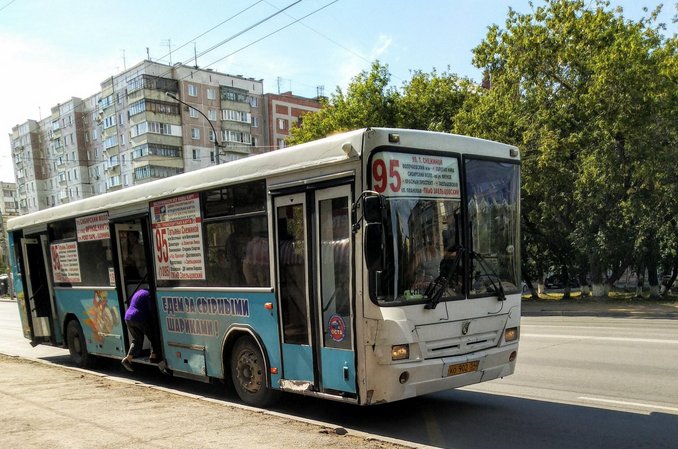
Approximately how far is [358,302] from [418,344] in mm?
692

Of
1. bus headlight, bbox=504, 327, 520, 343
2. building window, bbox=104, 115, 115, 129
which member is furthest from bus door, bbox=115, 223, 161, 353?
building window, bbox=104, 115, 115, 129

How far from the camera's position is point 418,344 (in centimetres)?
555

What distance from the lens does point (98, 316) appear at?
10.1 m

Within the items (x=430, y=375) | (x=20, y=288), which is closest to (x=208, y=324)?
(x=430, y=375)

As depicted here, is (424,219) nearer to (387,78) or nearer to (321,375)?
(321,375)

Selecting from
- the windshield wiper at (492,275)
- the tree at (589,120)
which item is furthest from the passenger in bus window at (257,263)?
the tree at (589,120)

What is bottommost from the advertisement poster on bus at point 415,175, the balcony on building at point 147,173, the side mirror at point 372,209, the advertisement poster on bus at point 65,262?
the advertisement poster on bus at point 65,262

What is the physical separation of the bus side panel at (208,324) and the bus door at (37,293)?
4.72 m

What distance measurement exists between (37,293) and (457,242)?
9640mm

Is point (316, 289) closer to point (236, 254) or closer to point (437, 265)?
point (437, 265)

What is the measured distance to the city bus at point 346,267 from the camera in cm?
552

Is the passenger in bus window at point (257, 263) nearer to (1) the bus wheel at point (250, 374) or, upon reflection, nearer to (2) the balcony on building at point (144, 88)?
(1) the bus wheel at point (250, 374)

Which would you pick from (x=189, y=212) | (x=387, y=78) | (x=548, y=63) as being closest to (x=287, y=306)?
(x=189, y=212)

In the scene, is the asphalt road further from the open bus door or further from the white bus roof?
the white bus roof
